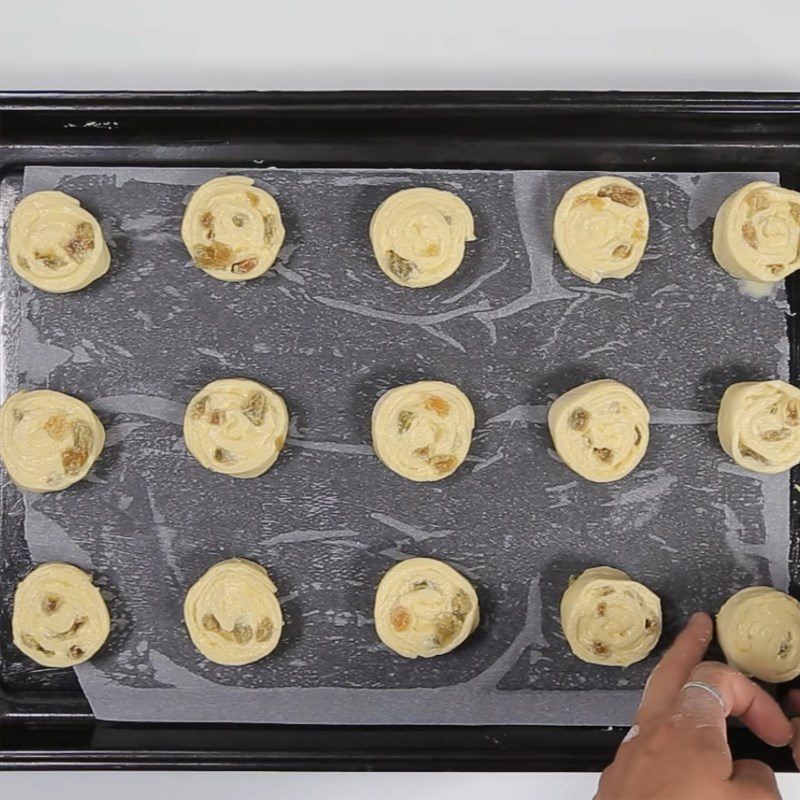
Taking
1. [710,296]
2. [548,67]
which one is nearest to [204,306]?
[548,67]

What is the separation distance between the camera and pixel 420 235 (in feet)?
6.32

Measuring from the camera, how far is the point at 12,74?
2.08 m

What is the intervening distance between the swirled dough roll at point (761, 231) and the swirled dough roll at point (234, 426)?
102 cm

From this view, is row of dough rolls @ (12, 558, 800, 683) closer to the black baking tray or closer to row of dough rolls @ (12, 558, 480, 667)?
row of dough rolls @ (12, 558, 480, 667)

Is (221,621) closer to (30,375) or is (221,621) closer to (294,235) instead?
(30,375)

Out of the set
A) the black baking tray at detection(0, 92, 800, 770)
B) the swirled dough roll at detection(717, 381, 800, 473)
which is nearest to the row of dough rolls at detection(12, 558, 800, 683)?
the black baking tray at detection(0, 92, 800, 770)

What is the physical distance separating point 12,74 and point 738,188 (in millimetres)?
1633

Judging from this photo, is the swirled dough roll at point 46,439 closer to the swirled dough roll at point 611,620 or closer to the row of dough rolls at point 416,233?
the row of dough rolls at point 416,233

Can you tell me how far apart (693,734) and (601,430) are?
24.3 inches

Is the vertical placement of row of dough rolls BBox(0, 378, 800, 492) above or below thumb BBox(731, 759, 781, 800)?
above

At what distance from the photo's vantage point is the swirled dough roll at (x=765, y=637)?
6.21 feet

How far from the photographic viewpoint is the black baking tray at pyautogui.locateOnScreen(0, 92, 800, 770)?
75.9 inches

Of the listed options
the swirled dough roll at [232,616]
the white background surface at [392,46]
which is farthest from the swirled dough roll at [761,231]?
the swirled dough roll at [232,616]

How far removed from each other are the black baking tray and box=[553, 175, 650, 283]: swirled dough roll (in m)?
0.09
